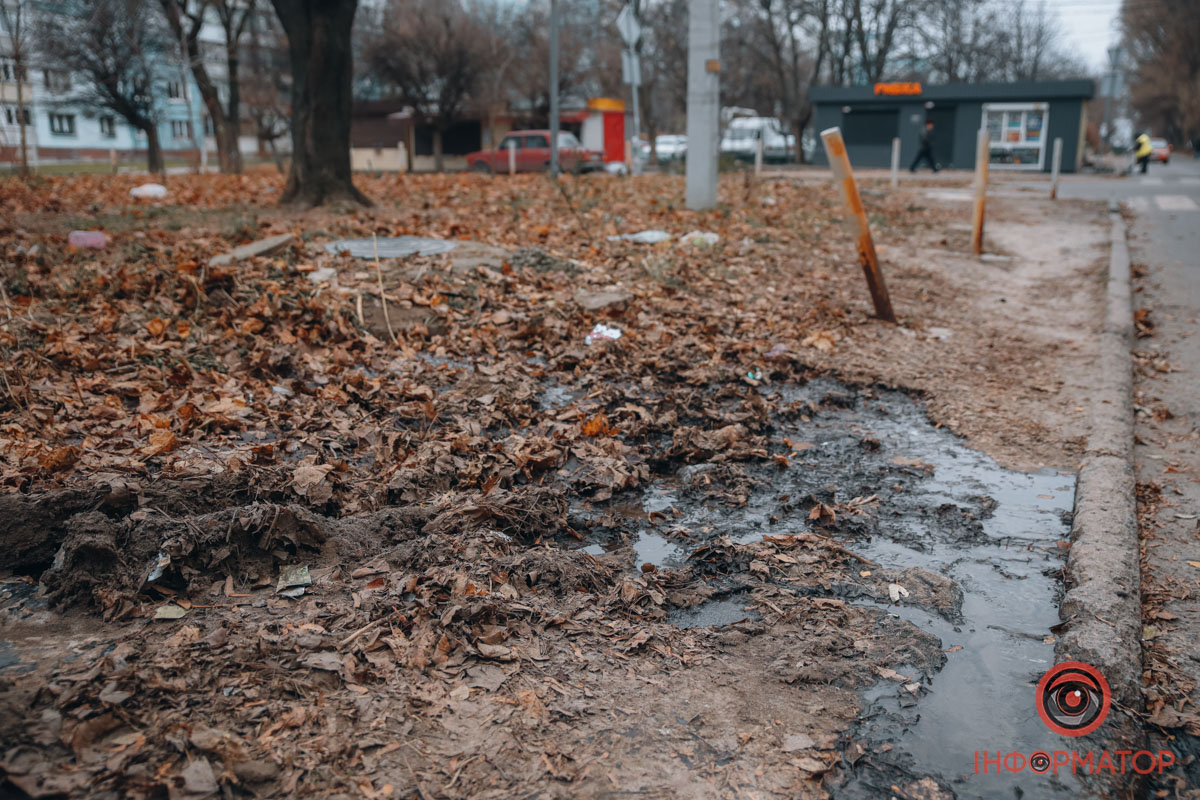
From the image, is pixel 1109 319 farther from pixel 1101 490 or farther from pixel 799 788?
pixel 799 788

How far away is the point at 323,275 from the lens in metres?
6.68

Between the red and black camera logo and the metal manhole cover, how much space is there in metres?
5.82

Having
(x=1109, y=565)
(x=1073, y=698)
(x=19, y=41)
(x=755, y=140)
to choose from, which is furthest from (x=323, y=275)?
(x=755, y=140)

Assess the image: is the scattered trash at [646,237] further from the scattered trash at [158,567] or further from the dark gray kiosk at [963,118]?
the dark gray kiosk at [963,118]

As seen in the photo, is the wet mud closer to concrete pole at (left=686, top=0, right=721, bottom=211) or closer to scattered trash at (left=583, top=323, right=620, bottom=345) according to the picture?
scattered trash at (left=583, top=323, right=620, bottom=345)

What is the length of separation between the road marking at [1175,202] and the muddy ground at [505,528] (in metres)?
11.9

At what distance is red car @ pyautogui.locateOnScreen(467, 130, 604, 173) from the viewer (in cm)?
2648

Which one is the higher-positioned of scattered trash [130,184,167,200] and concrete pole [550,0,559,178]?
concrete pole [550,0,559,178]

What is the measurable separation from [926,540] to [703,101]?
10500 mm

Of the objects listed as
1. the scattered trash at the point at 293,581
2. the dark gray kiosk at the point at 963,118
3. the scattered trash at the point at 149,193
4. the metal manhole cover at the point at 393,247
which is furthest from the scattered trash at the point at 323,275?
the dark gray kiosk at the point at 963,118

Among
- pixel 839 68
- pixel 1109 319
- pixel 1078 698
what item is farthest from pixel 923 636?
pixel 839 68

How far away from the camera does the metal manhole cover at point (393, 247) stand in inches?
296

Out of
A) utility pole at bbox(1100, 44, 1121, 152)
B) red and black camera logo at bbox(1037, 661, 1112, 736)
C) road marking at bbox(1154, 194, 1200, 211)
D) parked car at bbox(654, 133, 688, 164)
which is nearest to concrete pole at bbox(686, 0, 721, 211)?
road marking at bbox(1154, 194, 1200, 211)

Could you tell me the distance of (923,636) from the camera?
9.49 feet
